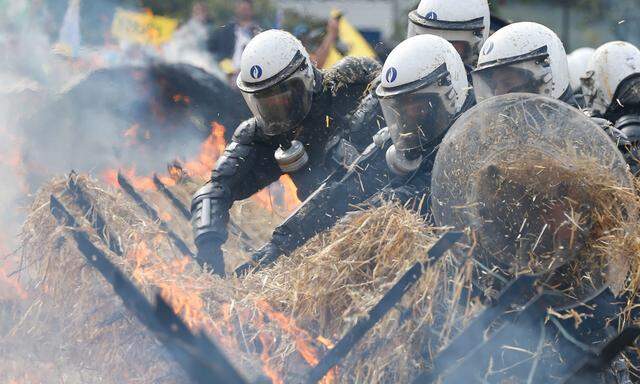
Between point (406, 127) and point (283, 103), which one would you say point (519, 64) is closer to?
point (406, 127)

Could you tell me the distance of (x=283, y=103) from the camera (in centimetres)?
681

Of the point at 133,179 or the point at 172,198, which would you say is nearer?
the point at 172,198

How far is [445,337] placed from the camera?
4.02 m

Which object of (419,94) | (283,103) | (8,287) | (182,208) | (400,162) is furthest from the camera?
(182,208)

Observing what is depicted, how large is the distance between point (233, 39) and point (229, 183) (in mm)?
4376

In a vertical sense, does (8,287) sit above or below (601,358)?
above

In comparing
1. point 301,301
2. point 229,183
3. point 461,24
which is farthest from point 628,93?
point 301,301

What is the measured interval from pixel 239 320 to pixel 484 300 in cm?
113

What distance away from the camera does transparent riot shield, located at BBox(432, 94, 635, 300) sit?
4105 millimetres

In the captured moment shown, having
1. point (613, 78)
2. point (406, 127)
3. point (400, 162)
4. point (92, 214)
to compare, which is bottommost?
point (613, 78)

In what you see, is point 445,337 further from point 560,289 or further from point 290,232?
point 290,232

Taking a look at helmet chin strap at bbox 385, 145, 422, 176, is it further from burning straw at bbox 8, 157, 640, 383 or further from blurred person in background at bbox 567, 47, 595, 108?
blurred person in background at bbox 567, 47, 595, 108

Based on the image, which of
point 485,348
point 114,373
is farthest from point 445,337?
point 114,373

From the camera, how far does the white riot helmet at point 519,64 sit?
18.1ft
